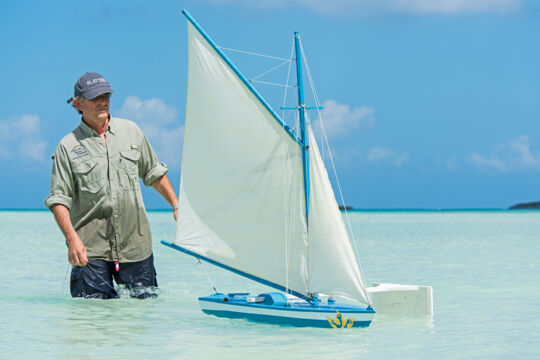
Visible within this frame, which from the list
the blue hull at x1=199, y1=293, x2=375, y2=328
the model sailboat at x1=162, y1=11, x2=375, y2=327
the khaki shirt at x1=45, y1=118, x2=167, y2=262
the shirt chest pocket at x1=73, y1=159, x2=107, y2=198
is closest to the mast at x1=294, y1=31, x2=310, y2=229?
the model sailboat at x1=162, y1=11, x2=375, y2=327

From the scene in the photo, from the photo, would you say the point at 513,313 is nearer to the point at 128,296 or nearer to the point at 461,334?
the point at 461,334

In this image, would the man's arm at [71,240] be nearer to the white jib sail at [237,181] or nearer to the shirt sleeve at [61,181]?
the shirt sleeve at [61,181]

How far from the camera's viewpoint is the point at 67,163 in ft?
26.3

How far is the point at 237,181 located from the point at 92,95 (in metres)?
2.02

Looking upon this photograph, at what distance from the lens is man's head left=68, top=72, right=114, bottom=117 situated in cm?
781

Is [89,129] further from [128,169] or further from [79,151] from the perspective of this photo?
[128,169]

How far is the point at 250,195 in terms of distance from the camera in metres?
8.89

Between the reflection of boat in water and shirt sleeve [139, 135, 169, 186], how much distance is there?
43 cm

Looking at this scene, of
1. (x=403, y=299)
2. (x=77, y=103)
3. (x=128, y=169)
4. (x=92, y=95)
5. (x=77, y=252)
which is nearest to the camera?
(x=77, y=252)

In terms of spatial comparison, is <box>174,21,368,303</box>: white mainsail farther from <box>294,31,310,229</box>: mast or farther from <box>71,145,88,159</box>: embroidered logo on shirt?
<box>71,145,88,159</box>: embroidered logo on shirt

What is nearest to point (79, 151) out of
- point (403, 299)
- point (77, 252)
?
point (77, 252)

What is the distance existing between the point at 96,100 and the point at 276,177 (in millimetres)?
2184

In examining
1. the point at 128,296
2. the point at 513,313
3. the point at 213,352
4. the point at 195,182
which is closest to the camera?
the point at 213,352

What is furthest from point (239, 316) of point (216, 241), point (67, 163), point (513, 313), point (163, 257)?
point (163, 257)
